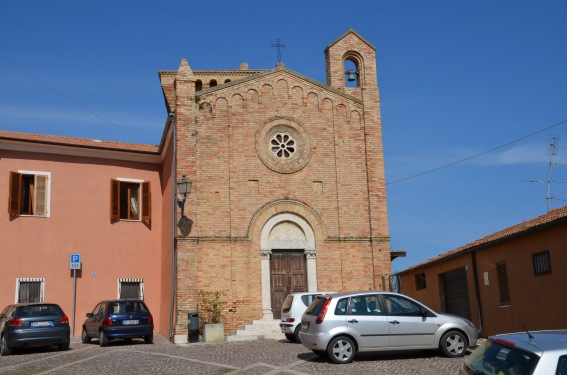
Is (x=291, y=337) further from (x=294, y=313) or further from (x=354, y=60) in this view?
(x=354, y=60)

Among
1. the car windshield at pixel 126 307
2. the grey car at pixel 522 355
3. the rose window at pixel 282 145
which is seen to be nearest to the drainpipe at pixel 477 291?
the rose window at pixel 282 145

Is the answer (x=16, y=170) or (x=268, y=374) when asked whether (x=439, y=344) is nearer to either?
(x=268, y=374)

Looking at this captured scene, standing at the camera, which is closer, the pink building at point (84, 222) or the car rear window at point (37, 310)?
the car rear window at point (37, 310)

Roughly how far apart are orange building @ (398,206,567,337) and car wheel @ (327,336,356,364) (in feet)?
15.6

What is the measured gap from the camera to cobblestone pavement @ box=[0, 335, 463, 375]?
11.6 metres

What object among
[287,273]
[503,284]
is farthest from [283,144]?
[503,284]

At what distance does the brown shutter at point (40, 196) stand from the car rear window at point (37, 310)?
6036mm

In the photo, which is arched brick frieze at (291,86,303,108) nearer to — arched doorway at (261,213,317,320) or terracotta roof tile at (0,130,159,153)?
arched doorway at (261,213,317,320)

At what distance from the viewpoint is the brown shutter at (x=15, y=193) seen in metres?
21.4

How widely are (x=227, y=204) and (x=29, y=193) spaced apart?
6.96 m

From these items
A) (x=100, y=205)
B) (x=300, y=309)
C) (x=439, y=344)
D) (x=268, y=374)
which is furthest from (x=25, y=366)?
(x=100, y=205)

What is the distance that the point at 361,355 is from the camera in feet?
44.5

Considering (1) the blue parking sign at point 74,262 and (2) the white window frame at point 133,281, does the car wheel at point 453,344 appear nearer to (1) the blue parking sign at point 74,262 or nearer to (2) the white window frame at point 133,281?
(2) the white window frame at point 133,281

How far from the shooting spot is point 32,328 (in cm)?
1616
